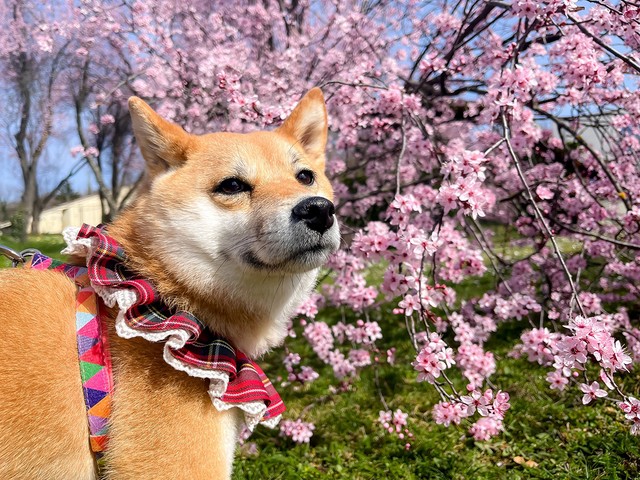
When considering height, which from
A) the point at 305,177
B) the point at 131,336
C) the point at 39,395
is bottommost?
the point at 39,395

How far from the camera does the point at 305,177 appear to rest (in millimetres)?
2283

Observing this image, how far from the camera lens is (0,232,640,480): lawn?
8.74 ft

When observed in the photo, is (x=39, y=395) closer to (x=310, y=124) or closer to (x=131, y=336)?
(x=131, y=336)

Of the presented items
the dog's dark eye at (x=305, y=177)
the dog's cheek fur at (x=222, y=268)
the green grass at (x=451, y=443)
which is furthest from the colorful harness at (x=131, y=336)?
the green grass at (x=451, y=443)

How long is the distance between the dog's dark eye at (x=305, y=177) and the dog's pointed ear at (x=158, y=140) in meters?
0.58

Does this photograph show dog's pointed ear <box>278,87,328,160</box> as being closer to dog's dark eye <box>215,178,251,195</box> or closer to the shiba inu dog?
the shiba inu dog

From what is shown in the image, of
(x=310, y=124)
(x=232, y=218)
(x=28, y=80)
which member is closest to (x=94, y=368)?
(x=232, y=218)

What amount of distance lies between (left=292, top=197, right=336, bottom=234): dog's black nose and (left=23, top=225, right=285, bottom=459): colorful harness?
1.96 feet

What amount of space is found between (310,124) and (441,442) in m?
A: 2.37

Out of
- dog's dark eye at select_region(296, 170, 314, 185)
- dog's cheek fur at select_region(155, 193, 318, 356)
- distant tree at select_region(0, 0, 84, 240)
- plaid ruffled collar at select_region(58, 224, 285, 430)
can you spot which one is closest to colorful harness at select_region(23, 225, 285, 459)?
plaid ruffled collar at select_region(58, 224, 285, 430)

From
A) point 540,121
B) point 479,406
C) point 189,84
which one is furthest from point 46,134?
point 479,406

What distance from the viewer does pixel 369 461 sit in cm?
290

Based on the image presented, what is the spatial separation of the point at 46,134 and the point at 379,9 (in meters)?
13.3

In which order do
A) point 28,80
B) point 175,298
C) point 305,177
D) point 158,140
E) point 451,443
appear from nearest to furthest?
point 175,298
point 158,140
point 305,177
point 451,443
point 28,80
